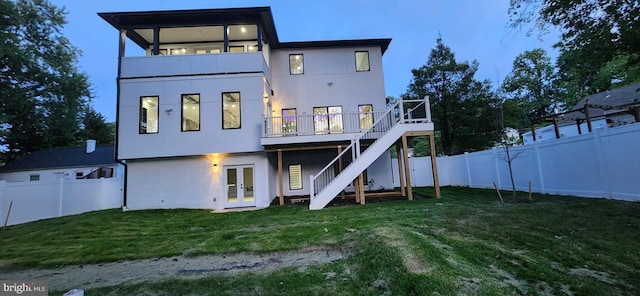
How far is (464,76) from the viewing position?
1878 cm

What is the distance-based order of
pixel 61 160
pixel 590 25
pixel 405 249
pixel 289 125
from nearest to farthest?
pixel 405 249 → pixel 590 25 → pixel 289 125 → pixel 61 160

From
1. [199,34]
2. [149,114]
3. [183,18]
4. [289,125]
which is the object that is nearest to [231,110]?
[289,125]

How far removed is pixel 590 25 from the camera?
5.36m

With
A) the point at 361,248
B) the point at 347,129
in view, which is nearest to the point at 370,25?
the point at 347,129

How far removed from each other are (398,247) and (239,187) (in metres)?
8.08

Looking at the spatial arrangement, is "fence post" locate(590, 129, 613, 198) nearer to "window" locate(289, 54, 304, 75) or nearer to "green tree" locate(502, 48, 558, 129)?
"window" locate(289, 54, 304, 75)

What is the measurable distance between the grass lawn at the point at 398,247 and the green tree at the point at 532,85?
21839mm

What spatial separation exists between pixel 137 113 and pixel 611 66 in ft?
101

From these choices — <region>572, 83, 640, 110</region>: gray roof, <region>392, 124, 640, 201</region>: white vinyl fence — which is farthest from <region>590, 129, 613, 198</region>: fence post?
<region>572, 83, 640, 110</region>: gray roof

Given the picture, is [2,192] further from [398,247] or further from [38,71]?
[398,247]

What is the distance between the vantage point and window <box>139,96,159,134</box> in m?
10.5

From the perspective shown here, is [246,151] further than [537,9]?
Yes

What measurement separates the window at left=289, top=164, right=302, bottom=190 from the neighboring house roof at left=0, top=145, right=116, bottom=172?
13.7 meters

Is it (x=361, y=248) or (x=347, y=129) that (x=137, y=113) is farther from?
(x=361, y=248)
